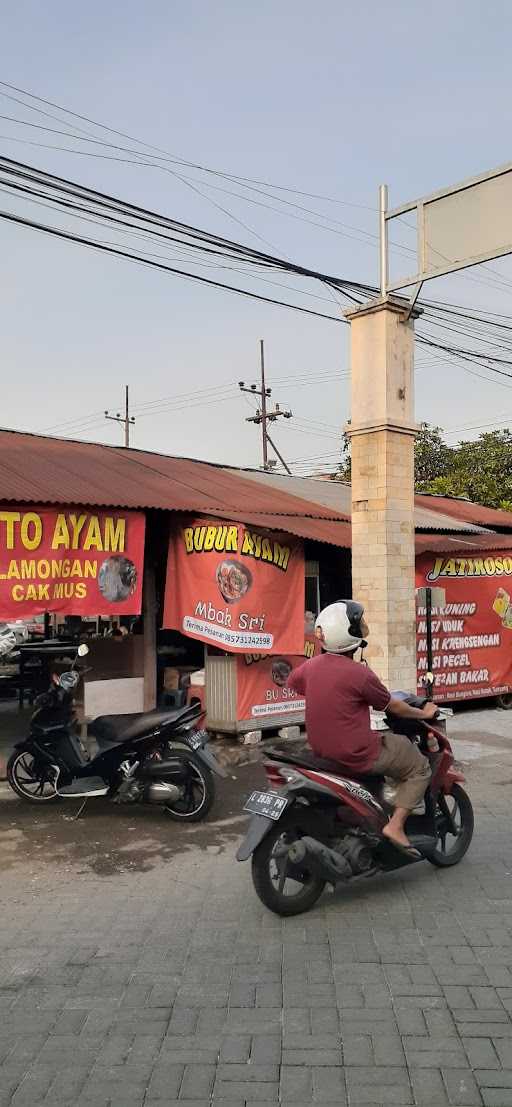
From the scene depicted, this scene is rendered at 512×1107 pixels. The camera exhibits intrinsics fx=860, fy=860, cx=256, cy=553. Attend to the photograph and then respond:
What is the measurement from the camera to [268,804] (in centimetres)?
466

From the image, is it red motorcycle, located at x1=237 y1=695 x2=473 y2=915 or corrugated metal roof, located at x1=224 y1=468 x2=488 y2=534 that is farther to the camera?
corrugated metal roof, located at x1=224 y1=468 x2=488 y2=534

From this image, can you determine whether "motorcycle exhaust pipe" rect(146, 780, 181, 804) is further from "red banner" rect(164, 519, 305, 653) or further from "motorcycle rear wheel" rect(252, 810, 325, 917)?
"red banner" rect(164, 519, 305, 653)

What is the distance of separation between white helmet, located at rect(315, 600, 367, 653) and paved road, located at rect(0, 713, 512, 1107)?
1.48 m

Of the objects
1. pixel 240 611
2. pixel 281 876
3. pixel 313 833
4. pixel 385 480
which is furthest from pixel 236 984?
pixel 385 480

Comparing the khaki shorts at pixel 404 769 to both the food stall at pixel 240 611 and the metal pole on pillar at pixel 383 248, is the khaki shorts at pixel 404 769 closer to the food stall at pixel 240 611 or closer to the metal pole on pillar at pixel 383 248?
the food stall at pixel 240 611

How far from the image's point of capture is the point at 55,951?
4.39 metres

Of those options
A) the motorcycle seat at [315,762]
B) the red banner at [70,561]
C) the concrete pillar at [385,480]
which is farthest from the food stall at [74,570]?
the motorcycle seat at [315,762]

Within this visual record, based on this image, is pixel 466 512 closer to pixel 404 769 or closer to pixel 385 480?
pixel 385 480

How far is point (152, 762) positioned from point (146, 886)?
57.7 inches

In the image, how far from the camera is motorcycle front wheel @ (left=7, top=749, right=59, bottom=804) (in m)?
7.40

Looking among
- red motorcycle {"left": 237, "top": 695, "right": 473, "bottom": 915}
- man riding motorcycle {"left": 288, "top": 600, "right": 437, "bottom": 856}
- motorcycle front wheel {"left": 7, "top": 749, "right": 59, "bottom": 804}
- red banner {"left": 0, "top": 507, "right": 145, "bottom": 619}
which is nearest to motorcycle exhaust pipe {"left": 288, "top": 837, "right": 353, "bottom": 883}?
red motorcycle {"left": 237, "top": 695, "right": 473, "bottom": 915}

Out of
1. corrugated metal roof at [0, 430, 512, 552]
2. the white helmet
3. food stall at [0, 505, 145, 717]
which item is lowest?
the white helmet

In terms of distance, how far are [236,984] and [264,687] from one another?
6541 millimetres

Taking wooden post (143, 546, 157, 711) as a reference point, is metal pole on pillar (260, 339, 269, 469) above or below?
above
